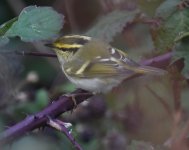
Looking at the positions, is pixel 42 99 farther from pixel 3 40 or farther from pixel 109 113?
pixel 3 40

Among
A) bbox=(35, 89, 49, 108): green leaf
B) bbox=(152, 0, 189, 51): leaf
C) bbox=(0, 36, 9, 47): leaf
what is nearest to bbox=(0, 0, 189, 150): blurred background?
bbox=(35, 89, 49, 108): green leaf

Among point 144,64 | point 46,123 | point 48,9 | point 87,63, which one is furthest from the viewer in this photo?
point 87,63

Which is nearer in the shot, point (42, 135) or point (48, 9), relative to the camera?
point (48, 9)

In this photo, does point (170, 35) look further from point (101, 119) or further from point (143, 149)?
point (101, 119)

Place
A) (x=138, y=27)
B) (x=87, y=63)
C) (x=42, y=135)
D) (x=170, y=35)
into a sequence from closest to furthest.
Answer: (x=170, y=35) < (x=87, y=63) < (x=42, y=135) < (x=138, y=27)

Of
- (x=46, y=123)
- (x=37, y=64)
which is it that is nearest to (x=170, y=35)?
(x=46, y=123)

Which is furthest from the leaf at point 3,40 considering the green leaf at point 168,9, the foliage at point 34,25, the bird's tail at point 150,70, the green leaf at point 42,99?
the green leaf at point 42,99

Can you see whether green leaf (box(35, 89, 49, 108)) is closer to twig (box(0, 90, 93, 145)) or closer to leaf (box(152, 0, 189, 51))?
leaf (box(152, 0, 189, 51))

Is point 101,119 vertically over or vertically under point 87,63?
under
